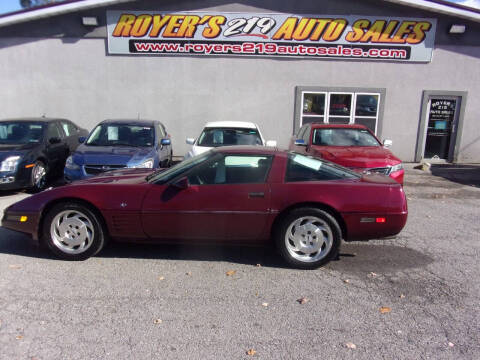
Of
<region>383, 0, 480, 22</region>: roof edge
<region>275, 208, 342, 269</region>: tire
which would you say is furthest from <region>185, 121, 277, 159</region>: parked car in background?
<region>383, 0, 480, 22</region>: roof edge

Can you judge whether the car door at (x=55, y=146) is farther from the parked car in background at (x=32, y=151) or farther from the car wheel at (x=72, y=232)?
the car wheel at (x=72, y=232)

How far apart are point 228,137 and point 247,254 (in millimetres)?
4366

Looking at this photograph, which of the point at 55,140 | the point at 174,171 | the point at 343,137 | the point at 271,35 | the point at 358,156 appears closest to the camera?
the point at 174,171

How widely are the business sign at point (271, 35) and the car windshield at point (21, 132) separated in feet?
13.9

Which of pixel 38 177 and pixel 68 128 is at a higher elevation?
pixel 68 128

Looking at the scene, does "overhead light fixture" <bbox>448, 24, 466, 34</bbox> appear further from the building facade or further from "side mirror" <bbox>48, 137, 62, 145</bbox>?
"side mirror" <bbox>48, 137, 62, 145</bbox>

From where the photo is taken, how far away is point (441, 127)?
12.4 m

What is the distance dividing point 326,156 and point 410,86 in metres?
6.46

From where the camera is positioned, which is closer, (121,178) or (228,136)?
(121,178)

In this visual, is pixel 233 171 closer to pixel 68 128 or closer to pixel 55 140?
pixel 55 140

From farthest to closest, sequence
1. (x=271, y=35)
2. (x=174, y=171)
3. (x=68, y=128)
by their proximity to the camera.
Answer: (x=271, y=35)
(x=68, y=128)
(x=174, y=171)

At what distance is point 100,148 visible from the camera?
757cm

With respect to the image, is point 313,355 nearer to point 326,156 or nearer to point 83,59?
point 326,156

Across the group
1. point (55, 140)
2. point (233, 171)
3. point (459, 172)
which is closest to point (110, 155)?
point (55, 140)
